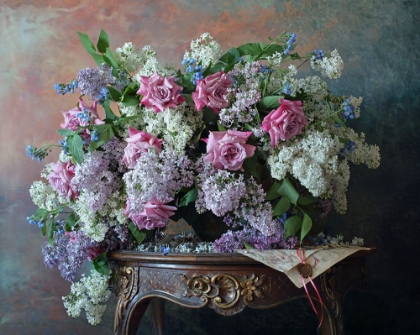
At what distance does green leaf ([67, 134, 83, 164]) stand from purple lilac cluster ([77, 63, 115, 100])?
16cm

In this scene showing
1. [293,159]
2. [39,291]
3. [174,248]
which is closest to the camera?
[293,159]

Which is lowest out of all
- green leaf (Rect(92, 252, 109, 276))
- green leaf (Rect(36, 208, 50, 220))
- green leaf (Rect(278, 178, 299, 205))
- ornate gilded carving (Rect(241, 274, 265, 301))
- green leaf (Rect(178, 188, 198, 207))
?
ornate gilded carving (Rect(241, 274, 265, 301))

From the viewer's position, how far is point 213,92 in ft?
5.15

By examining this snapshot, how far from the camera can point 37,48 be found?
232 cm

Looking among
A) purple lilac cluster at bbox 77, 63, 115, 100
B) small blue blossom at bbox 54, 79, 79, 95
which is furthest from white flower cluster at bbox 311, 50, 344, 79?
small blue blossom at bbox 54, 79, 79, 95

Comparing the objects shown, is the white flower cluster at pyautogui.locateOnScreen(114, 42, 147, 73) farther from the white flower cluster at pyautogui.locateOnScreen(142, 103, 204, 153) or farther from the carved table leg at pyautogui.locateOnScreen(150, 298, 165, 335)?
the carved table leg at pyautogui.locateOnScreen(150, 298, 165, 335)

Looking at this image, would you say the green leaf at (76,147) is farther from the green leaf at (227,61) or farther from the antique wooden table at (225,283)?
the green leaf at (227,61)

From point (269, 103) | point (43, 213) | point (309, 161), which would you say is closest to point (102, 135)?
point (43, 213)

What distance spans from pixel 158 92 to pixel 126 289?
1.91 feet

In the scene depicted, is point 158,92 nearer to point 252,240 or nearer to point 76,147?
point 76,147

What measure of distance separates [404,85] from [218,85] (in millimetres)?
1039

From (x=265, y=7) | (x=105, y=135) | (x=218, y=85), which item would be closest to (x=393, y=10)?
(x=265, y=7)

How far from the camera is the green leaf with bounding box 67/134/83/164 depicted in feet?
5.14

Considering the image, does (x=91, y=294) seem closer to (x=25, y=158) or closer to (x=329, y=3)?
(x=25, y=158)
